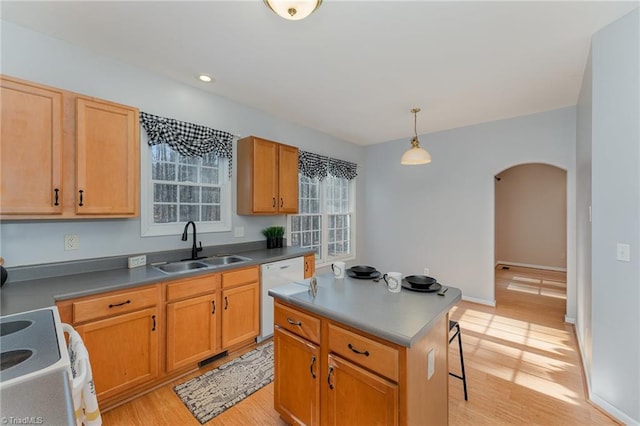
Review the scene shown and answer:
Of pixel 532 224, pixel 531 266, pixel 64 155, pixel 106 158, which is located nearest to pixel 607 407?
pixel 106 158

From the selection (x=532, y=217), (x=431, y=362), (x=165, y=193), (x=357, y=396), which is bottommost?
(x=357, y=396)

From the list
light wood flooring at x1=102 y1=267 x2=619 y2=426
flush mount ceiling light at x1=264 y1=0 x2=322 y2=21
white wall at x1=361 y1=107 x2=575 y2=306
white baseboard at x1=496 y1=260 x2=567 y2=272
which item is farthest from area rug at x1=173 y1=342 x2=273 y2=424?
white baseboard at x1=496 y1=260 x2=567 y2=272

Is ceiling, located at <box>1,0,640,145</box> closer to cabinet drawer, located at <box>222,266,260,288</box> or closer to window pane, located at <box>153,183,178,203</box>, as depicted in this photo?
window pane, located at <box>153,183,178,203</box>

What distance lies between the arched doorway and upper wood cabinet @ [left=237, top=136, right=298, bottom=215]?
4897 mm

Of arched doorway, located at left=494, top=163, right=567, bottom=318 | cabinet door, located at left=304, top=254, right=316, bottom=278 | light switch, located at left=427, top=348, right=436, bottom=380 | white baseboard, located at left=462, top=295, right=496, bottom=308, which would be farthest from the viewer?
arched doorway, located at left=494, top=163, right=567, bottom=318

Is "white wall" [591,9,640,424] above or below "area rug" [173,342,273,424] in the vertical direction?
above

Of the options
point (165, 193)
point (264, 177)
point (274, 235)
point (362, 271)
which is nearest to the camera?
point (362, 271)

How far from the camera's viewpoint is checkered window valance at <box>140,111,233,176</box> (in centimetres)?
256

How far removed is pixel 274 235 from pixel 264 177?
82 centimetres

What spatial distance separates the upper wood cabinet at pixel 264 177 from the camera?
314cm

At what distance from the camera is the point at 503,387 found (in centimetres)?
223

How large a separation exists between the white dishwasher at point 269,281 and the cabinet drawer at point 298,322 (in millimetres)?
1016

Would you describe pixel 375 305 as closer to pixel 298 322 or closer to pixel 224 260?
pixel 298 322

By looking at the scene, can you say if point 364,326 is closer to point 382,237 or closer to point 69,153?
point 69,153
